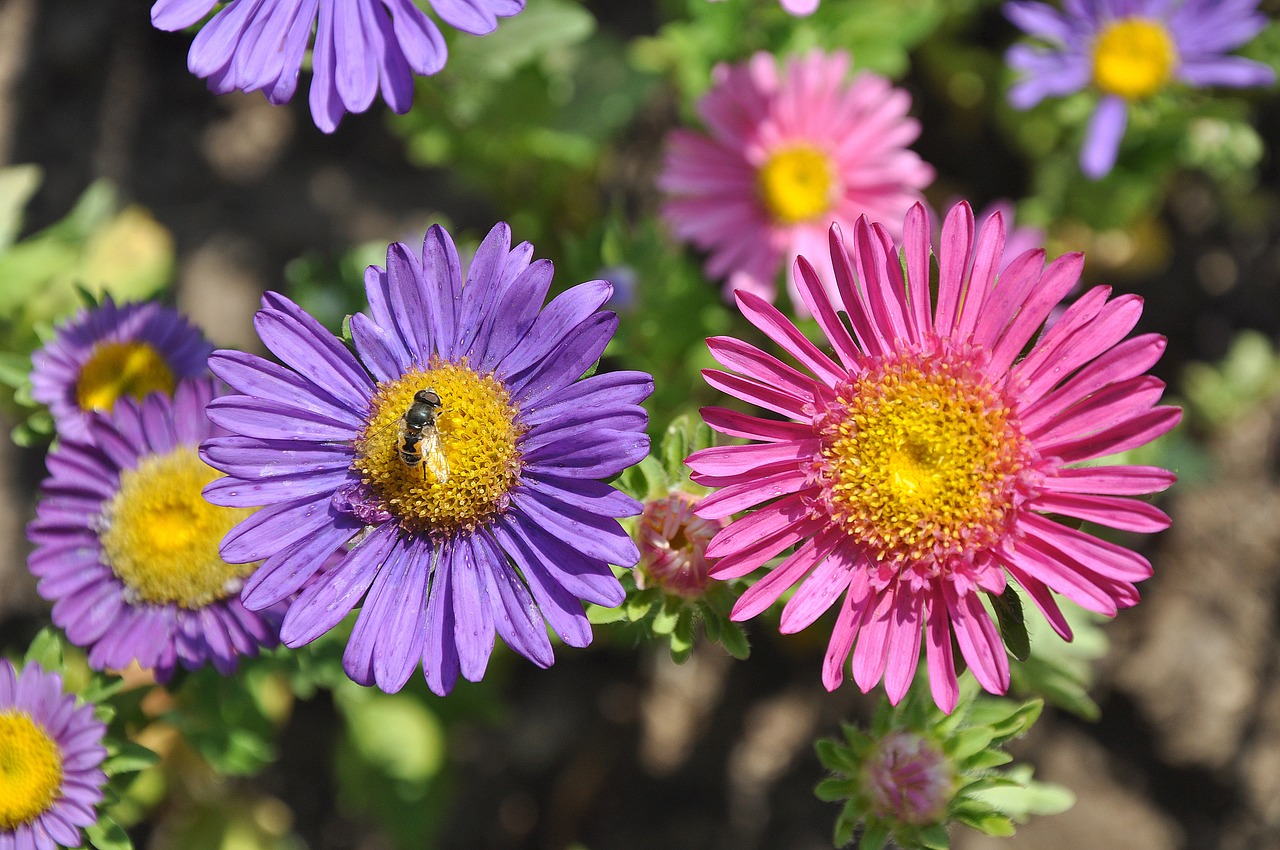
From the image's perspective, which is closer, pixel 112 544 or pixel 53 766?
pixel 53 766

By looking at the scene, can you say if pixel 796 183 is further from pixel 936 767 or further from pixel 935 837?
pixel 935 837

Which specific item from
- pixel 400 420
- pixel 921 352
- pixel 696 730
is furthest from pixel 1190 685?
pixel 400 420

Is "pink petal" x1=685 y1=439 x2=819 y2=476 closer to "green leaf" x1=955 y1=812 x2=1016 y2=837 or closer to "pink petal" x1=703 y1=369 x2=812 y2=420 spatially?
"pink petal" x1=703 y1=369 x2=812 y2=420

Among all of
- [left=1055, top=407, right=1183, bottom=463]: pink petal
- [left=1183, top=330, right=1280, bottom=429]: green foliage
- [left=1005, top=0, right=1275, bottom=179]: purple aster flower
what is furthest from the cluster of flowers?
[left=1183, top=330, right=1280, bottom=429]: green foliage

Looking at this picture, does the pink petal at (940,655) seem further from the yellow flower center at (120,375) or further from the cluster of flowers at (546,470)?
the yellow flower center at (120,375)

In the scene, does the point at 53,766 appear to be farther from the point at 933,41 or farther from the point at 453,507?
the point at 933,41

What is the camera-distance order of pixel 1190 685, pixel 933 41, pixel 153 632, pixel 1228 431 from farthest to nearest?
pixel 933 41, pixel 1228 431, pixel 1190 685, pixel 153 632

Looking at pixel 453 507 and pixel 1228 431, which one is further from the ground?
pixel 1228 431

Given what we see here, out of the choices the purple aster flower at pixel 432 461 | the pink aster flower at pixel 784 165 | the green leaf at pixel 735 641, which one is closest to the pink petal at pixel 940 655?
the green leaf at pixel 735 641
